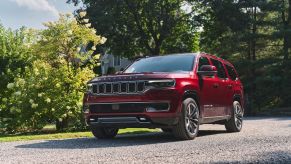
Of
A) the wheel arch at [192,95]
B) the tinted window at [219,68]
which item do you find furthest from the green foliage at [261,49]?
the wheel arch at [192,95]

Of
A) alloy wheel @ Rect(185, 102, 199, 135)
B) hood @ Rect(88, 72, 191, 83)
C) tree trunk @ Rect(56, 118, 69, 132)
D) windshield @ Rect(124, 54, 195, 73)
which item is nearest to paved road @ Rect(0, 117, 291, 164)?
alloy wheel @ Rect(185, 102, 199, 135)

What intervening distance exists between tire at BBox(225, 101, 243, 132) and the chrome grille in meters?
3.88

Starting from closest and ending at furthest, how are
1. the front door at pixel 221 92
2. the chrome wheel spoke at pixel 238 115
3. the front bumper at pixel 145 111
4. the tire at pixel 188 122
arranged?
the front bumper at pixel 145 111 → the tire at pixel 188 122 → the front door at pixel 221 92 → the chrome wheel spoke at pixel 238 115

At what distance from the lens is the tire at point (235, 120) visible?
12.6 m

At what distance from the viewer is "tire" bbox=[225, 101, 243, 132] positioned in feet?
41.2

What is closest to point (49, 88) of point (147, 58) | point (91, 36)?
point (91, 36)

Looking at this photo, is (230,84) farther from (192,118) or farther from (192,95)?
(192,118)

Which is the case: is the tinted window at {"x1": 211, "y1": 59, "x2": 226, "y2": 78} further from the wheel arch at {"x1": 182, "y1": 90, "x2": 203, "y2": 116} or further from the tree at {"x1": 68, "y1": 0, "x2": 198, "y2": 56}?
the tree at {"x1": 68, "y1": 0, "x2": 198, "y2": 56}

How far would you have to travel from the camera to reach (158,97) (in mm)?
9391

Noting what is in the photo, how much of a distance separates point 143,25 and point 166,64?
31.0 m

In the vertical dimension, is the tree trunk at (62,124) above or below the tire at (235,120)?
below

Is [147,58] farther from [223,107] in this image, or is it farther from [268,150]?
[268,150]

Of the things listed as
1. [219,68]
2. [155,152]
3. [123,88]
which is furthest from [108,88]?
[219,68]

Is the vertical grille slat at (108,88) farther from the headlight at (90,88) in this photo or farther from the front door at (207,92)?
the front door at (207,92)
